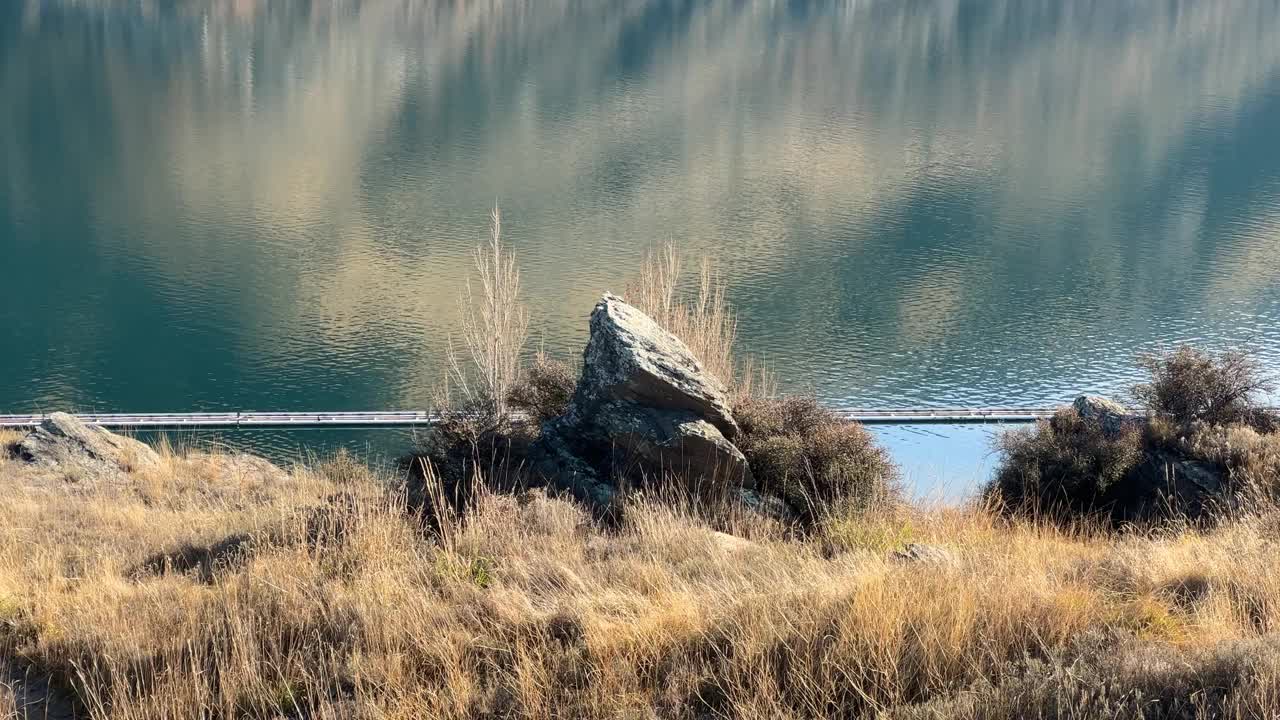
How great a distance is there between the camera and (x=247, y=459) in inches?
476

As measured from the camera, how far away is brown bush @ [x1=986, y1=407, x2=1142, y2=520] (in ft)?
30.4

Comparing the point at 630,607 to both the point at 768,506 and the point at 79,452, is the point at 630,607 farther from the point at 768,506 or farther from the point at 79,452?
the point at 79,452

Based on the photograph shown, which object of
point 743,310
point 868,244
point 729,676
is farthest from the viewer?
point 868,244

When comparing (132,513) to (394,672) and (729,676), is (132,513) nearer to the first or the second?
(394,672)

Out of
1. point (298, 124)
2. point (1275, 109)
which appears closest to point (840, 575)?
point (298, 124)

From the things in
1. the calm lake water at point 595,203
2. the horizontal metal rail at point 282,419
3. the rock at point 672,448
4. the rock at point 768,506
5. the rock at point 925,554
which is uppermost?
the rock at point 925,554

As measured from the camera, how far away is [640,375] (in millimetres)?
7031

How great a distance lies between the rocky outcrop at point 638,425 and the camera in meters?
7.04

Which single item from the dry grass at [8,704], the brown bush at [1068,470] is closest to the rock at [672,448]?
the brown bush at [1068,470]

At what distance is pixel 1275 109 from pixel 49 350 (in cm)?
4956

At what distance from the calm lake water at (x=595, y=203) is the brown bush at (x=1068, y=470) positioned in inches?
141

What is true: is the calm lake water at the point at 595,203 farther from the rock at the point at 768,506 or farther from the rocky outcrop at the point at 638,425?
the rocky outcrop at the point at 638,425

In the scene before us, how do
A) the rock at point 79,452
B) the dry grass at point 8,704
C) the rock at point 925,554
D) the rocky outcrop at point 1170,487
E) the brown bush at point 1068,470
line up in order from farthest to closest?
the rock at point 79,452
the brown bush at point 1068,470
the rocky outcrop at point 1170,487
the rock at point 925,554
the dry grass at point 8,704

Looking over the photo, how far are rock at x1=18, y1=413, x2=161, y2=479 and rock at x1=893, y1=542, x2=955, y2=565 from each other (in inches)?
292
